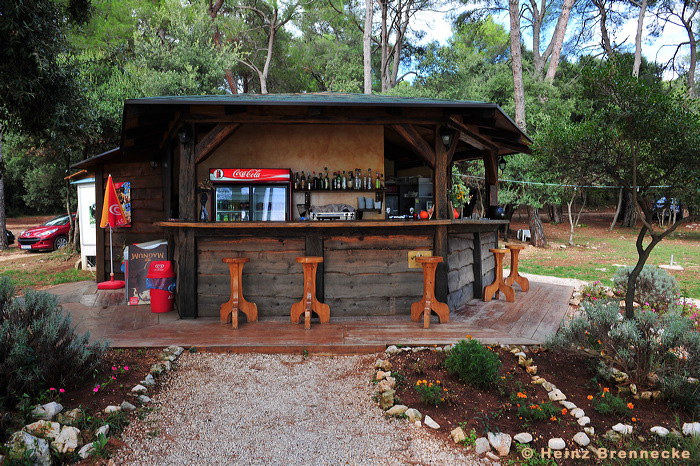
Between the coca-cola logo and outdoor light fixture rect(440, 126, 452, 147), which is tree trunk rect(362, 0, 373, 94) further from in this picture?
outdoor light fixture rect(440, 126, 452, 147)

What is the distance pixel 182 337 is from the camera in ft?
15.5

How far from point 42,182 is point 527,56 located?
24.9m

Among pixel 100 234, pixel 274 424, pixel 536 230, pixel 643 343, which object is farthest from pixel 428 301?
pixel 536 230

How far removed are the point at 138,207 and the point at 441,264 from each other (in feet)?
20.9

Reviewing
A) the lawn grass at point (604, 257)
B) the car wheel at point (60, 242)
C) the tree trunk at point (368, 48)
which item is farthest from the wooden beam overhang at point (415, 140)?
the car wheel at point (60, 242)

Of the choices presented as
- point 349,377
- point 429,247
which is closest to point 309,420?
point 349,377

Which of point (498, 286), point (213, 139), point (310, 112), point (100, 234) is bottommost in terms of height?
point (498, 286)

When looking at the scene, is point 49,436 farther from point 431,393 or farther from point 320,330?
point 320,330

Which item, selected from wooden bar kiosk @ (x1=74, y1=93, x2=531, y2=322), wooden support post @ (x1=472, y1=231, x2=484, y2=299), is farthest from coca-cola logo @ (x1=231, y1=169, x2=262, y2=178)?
wooden support post @ (x1=472, y1=231, x2=484, y2=299)

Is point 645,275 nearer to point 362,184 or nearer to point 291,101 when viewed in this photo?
point 362,184

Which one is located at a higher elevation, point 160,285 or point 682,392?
point 160,285

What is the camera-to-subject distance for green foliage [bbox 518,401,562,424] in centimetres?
290

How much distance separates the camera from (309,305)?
17.0ft

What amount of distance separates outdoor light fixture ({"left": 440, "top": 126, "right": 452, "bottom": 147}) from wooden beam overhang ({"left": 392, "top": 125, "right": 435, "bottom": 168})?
0.22 m
